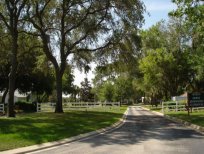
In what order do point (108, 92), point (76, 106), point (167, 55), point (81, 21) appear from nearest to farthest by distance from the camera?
point (81, 21)
point (76, 106)
point (167, 55)
point (108, 92)

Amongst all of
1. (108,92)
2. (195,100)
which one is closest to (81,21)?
(195,100)

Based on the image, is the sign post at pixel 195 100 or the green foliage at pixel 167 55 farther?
the green foliage at pixel 167 55

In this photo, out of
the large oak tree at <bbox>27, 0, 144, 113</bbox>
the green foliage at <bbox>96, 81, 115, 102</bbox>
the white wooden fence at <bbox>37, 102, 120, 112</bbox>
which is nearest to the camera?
the large oak tree at <bbox>27, 0, 144, 113</bbox>

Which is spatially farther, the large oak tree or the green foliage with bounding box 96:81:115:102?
the green foliage with bounding box 96:81:115:102

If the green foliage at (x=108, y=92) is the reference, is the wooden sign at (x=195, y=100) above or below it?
below

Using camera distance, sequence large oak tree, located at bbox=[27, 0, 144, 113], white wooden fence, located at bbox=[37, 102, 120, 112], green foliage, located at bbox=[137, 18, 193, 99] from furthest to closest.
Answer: green foliage, located at bbox=[137, 18, 193, 99] → white wooden fence, located at bbox=[37, 102, 120, 112] → large oak tree, located at bbox=[27, 0, 144, 113]

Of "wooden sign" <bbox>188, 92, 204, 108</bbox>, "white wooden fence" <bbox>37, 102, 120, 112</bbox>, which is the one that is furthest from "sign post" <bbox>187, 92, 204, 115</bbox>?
"white wooden fence" <bbox>37, 102, 120, 112</bbox>

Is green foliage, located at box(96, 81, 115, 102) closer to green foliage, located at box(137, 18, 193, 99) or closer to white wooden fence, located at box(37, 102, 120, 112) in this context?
green foliage, located at box(137, 18, 193, 99)

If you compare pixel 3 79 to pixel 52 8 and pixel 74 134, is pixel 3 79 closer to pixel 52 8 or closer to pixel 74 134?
pixel 52 8

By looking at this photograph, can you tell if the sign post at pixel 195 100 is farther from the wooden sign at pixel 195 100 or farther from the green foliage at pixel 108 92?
the green foliage at pixel 108 92

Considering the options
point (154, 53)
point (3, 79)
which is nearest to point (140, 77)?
point (154, 53)

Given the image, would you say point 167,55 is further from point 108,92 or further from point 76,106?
point 108,92

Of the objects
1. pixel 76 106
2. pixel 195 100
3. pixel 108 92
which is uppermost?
pixel 108 92

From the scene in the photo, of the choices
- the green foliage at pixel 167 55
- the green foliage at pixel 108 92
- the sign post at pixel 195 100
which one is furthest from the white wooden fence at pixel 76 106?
the green foliage at pixel 108 92
